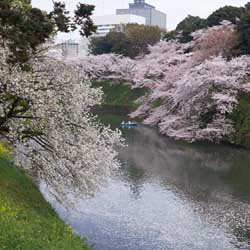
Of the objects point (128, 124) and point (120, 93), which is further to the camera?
point (120, 93)

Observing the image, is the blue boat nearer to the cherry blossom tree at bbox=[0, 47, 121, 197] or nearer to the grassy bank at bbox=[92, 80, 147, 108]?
the grassy bank at bbox=[92, 80, 147, 108]

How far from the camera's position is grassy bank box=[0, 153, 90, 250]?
32.0 feet

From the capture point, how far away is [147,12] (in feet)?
589

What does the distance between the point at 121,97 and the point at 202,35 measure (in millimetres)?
16951

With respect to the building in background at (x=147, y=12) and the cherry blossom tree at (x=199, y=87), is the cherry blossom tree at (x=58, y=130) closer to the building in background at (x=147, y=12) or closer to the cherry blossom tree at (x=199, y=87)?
the cherry blossom tree at (x=199, y=87)

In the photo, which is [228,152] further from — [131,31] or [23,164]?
[131,31]

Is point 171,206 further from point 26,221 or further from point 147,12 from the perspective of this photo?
point 147,12

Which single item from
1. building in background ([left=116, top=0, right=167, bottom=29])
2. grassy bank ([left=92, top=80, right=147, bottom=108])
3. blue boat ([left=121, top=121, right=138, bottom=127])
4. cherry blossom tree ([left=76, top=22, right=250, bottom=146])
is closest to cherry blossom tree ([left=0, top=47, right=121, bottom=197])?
cherry blossom tree ([left=76, top=22, right=250, bottom=146])

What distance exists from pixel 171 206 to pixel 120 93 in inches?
1743

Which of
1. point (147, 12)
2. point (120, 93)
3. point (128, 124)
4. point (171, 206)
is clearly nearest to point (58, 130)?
point (171, 206)

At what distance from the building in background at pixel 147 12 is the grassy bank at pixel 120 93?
115 metres

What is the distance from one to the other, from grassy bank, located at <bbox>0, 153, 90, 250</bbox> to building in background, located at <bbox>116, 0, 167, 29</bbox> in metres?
163

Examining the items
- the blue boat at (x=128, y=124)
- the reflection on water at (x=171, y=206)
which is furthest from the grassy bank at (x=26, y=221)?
the blue boat at (x=128, y=124)

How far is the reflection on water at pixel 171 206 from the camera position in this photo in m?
16.3
